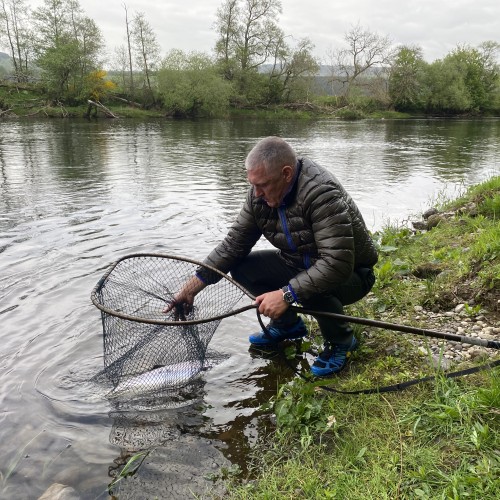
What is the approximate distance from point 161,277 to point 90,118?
38.3 m

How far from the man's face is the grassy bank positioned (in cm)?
136

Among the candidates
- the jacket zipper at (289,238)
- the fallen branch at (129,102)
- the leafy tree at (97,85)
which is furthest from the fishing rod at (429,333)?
the fallen branch at (129,102)

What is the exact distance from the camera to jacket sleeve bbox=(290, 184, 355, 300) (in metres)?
3.35

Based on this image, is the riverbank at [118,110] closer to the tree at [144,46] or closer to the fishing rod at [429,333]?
the tree at [144,46]

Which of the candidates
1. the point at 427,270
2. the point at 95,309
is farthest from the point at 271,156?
the point at 95,309

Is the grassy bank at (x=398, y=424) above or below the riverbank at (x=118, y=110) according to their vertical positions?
below

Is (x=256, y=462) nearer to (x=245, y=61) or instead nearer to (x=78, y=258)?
(x=78, y=258)

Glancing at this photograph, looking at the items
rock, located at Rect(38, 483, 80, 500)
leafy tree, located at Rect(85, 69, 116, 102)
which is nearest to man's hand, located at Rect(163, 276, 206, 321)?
rock, located at Rect(38, 483, 80, 500)

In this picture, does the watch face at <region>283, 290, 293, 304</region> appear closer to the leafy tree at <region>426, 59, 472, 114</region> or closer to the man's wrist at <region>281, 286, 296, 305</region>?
the man's wrist at <region>281, 286, 296, 305</region>

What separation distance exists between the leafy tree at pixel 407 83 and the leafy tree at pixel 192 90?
22407mm

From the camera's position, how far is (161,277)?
452 cm

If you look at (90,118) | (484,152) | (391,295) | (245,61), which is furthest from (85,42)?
(391,295)

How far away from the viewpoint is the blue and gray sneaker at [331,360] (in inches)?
148

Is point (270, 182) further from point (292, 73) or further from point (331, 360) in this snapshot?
point (292, 73)
